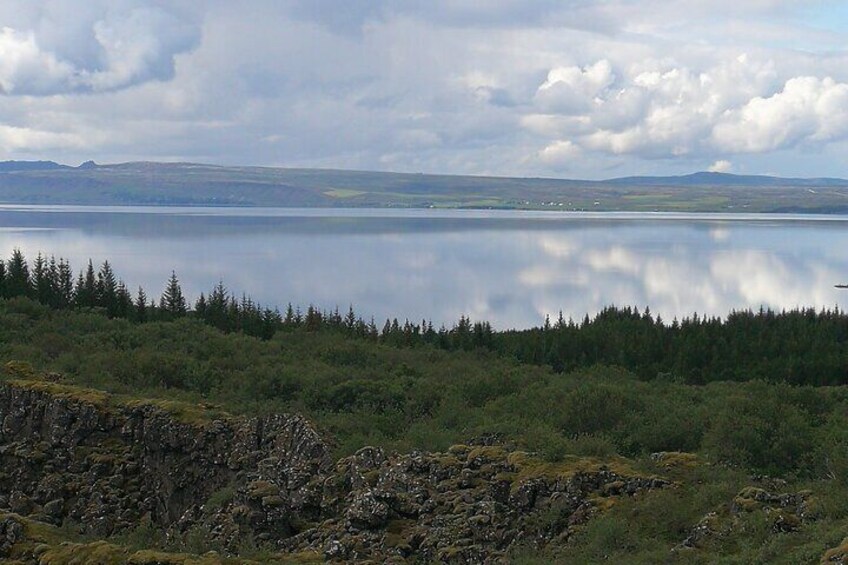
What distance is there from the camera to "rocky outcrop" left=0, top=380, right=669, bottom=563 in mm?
21172

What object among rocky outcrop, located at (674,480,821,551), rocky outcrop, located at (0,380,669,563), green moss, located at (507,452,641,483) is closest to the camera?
rocky outcrop, located at (674,480,821,551)

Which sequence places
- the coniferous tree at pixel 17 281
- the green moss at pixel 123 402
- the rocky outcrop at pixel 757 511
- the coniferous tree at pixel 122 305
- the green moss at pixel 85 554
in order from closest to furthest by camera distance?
the rocky outcrop at pixel 757 511, the green moss at pixel 85 554, the green moss at pixel 123 402, the coniferous tree at pixel 17 281, the coniferous tree at pixel 122 305

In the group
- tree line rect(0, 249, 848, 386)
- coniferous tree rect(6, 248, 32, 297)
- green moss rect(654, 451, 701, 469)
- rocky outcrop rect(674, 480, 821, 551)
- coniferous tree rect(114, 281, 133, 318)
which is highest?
rocky outcrop rect(674, 480, 821, 551)

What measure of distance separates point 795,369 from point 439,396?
5302 cm

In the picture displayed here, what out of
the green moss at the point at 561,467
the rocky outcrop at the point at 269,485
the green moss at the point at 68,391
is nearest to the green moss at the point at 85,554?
the rocky outcrop at the point at 269,485

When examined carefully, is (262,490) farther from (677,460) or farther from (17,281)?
(17,281)

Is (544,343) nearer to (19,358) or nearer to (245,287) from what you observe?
(19,358)

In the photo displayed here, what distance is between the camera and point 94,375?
38.1 m

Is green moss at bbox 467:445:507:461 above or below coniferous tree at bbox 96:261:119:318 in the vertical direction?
above

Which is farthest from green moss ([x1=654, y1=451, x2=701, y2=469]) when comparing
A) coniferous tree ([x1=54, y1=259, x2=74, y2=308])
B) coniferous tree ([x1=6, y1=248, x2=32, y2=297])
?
coniferous tree ([x1=54, y1=259, x2=74, y2=308])

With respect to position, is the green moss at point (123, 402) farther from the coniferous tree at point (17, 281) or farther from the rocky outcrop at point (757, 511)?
the coniferous tree at point (17, 281)

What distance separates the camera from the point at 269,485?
78.6ft

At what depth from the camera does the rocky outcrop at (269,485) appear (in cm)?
2117

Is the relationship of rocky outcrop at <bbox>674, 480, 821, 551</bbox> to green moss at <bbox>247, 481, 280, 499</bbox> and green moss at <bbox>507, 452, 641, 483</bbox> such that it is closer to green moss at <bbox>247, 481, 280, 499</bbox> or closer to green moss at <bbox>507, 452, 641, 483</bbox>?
green moss at <bbox>507, 452, 641, 483</bbox>
